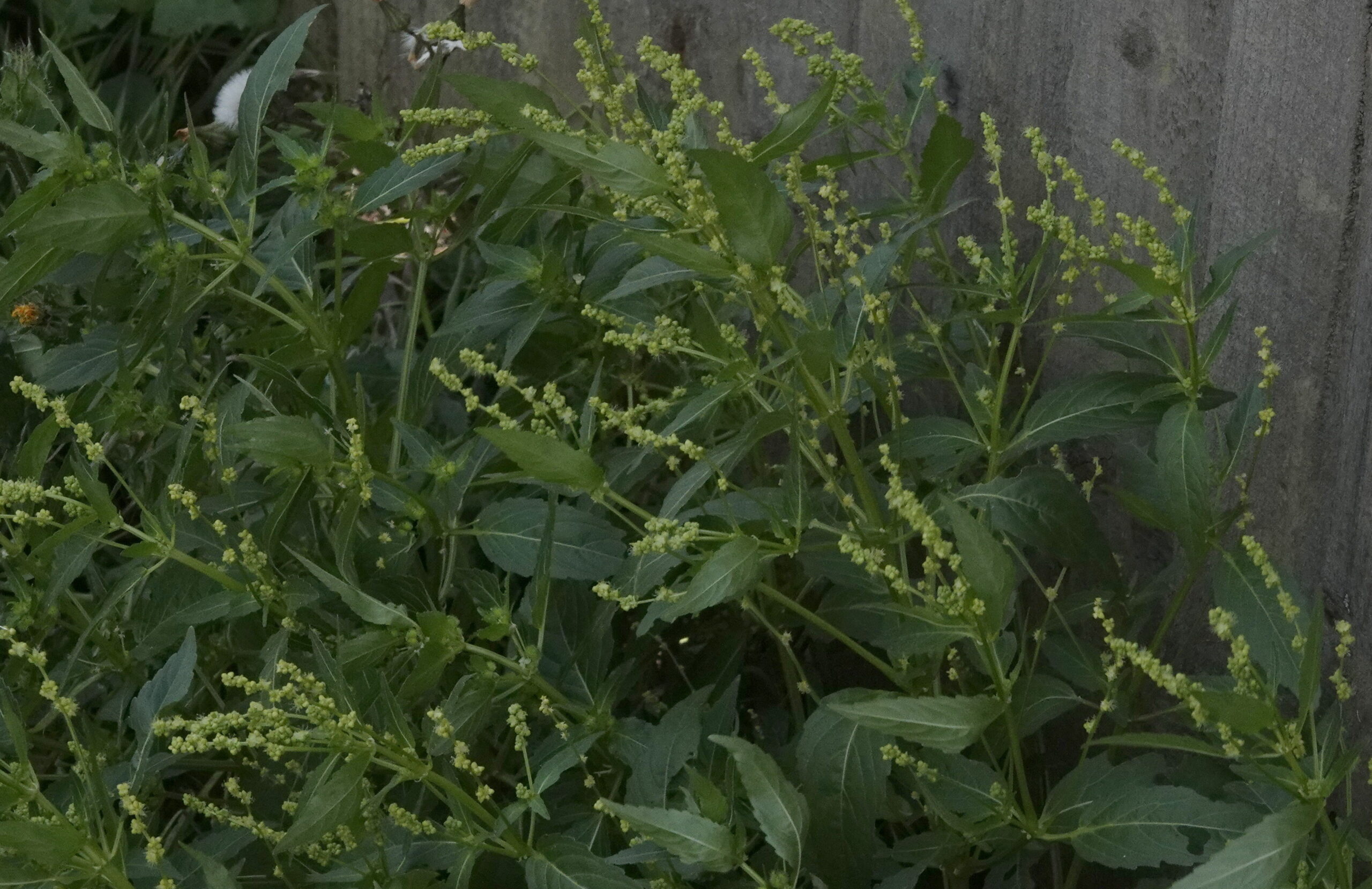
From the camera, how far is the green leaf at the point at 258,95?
125cm

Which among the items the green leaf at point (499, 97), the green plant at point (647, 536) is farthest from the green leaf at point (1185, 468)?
the green leaf at point (499, 97)

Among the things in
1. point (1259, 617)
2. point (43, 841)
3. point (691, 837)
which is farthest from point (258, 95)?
point (1259, 617)

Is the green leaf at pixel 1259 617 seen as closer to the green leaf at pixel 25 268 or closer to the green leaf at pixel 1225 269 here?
the green leaf at pixel 1225 269

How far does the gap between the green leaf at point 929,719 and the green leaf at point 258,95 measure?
76 centimetres

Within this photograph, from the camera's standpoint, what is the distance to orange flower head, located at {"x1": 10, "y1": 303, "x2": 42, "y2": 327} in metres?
1.56

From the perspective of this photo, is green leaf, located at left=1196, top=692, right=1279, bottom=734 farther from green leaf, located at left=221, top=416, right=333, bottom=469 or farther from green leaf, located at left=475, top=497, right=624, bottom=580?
green leaf, located at left=221, top=416, right=333, bottom=469

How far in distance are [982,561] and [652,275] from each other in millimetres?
385

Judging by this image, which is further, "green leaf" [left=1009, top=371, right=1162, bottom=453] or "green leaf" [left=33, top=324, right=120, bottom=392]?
"green leaf" [left=33, top=324, right=120, bottom=392]

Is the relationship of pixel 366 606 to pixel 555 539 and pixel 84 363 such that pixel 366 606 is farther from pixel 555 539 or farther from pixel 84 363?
pixel 84 363

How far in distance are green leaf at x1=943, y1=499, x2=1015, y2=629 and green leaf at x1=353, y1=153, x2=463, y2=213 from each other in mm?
646

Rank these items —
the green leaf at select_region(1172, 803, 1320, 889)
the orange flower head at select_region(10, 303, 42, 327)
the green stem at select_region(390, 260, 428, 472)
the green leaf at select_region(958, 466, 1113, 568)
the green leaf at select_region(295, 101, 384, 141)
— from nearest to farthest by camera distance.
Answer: the green leaf at select_region(1172, 803, 1320, 889)
the green leaf at select_region(958, 466, 1113, 568)
the green stem at select_region(390, 260, 428, 472)
the green leaf at select_region(295, 101, 384, 141)
the orange flower head at select_region(10, 303, 42, 327)

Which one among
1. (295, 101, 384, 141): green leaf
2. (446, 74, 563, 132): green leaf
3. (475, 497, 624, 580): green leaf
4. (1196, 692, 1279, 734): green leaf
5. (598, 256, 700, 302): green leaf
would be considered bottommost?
(475, 497, 624, 580): green leaf

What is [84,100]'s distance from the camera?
1238 millimetres

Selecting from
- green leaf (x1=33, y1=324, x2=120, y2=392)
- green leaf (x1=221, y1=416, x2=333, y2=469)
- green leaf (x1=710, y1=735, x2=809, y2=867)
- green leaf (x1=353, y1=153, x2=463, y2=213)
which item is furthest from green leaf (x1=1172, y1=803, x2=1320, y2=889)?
green leaf (x1=33, y1=324, x2=120, y2=392)
